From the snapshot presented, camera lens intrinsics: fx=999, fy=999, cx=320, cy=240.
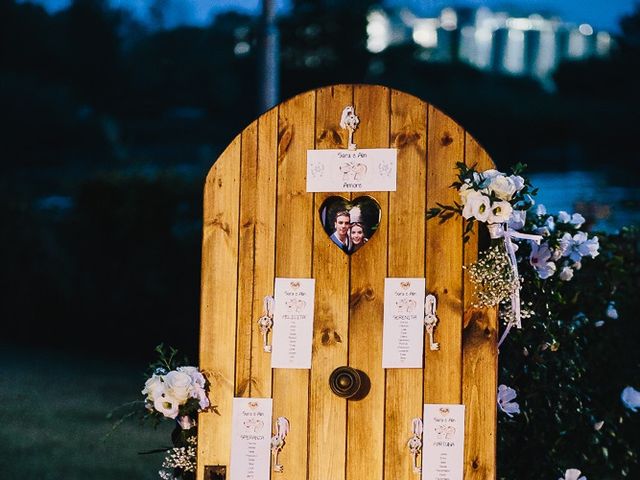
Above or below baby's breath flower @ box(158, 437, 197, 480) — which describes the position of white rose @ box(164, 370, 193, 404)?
above

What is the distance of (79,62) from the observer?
16328mm

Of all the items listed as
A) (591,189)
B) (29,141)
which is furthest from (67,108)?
(591,189)

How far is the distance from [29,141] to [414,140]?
13045 mm

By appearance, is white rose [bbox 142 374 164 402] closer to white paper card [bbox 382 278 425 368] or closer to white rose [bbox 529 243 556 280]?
white paper card [bbox 382 278 425 368]

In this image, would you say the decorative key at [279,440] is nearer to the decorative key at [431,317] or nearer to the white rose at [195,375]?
the white rose at [195,375]

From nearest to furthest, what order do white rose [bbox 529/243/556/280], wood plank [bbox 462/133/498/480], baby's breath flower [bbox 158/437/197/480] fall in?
1. wood plank [bbox 462/133/498/480]
2. baby's breath flower [bbox 158/437/197/480]
3. white rose [bbox 529/243/556/280]

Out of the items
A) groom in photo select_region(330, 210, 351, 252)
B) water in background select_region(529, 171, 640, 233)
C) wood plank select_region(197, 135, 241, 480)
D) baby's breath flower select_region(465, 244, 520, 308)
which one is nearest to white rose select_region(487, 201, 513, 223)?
baby's breath flower select_region(465, 244, 520, 308)

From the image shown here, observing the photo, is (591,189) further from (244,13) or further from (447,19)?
(244,13)

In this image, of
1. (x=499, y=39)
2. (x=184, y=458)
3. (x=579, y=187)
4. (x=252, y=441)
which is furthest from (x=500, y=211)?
(x=499, y=39)

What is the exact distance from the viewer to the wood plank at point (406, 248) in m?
2.97

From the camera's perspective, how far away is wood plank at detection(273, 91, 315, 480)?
303cm

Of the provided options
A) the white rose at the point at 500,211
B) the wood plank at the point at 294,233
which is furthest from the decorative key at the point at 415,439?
the white rose at the point at 500,211

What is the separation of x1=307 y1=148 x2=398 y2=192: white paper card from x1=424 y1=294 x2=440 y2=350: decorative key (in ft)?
1.13

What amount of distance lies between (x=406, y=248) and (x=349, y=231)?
0.59 feet
